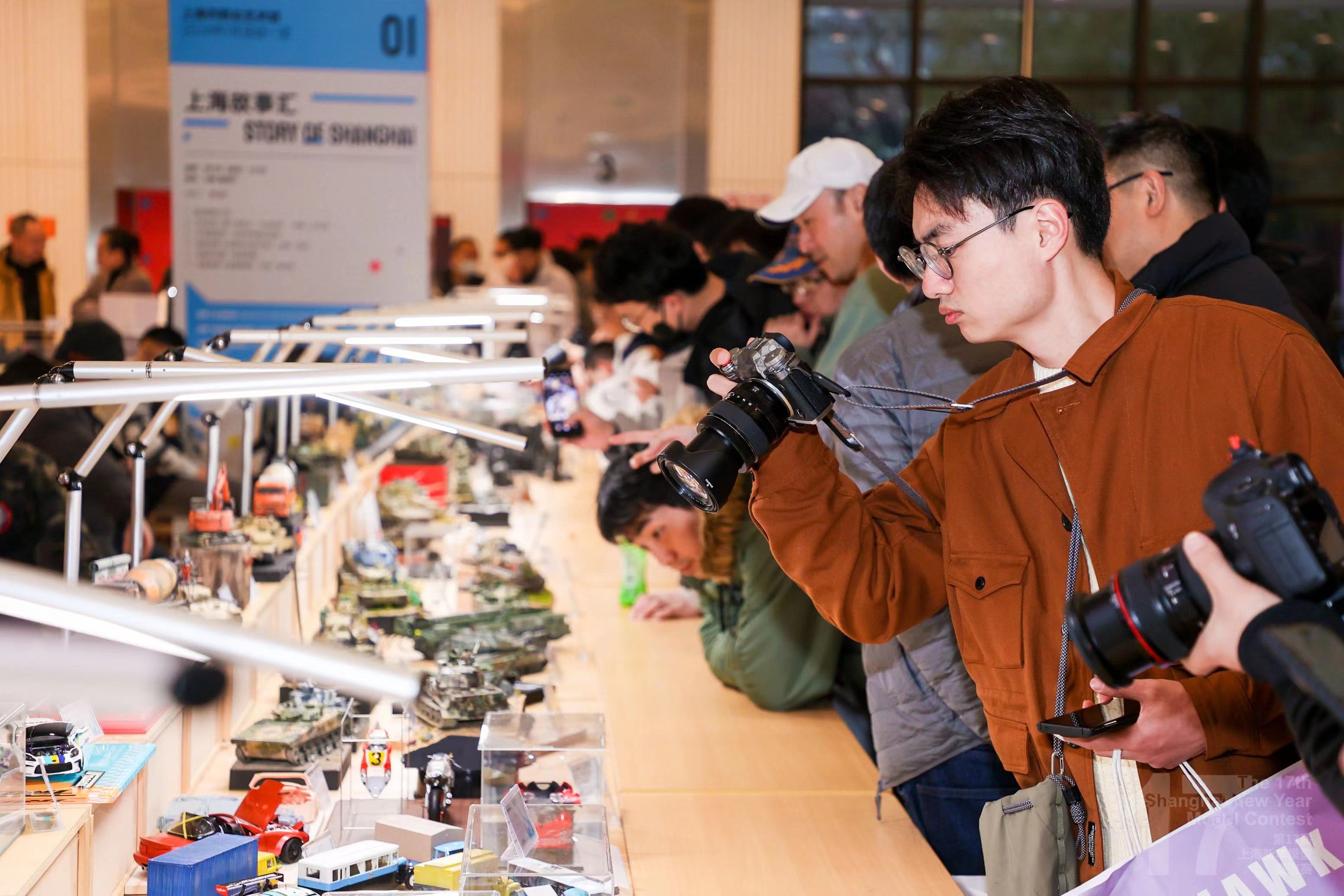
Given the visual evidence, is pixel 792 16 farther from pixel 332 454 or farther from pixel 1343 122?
pixel 332 454

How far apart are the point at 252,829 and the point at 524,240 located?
661cm

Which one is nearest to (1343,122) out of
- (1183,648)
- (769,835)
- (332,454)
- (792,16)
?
(792,16)

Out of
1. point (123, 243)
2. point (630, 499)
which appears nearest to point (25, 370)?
point (630, 499)

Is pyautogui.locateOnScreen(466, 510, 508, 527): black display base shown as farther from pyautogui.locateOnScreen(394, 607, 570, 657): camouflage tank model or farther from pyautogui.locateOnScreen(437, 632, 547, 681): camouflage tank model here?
pyautogui.locateOnScreen(437, 632, 547, 681): camouflage tank model

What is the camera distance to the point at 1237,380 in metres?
1.43

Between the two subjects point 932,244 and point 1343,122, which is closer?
point 932,244

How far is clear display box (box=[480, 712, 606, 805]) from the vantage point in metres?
1.92

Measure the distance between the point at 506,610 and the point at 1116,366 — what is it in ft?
6.45

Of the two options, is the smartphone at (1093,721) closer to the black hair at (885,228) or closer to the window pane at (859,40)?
the black hair at (885,228)

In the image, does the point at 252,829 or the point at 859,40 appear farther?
the point at 859,40

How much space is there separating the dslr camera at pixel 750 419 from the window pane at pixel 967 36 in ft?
31.0

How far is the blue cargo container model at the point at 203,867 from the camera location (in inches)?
64.6

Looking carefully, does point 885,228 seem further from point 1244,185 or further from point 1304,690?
point 1304,690

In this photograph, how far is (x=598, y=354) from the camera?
19.7ft
